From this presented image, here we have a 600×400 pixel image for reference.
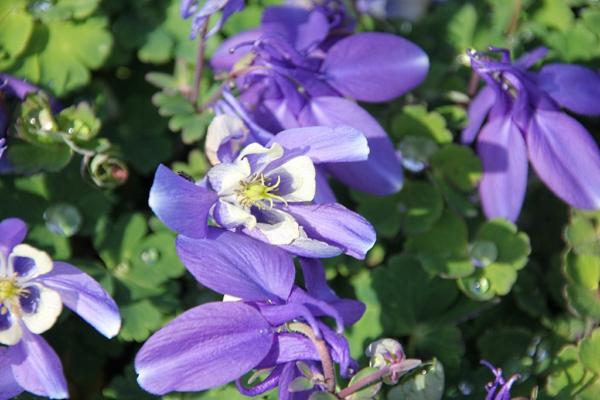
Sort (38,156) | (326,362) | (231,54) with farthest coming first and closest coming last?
(231,54), (38,156), (326,362)

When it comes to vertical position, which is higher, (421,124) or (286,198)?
(286,198)

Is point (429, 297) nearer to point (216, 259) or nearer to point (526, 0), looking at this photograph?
point (216, 259)

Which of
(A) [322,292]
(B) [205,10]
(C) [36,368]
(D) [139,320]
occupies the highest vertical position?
(B) [205,10]

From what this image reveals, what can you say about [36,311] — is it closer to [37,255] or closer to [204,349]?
[37,255]

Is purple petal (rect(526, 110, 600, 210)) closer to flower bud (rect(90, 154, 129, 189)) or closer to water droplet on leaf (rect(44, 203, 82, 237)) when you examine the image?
flower bud (rect(90, 154, 129, 189))

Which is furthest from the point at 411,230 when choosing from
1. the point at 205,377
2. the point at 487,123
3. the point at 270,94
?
the point at 205,377

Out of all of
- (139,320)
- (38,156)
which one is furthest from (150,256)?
(38,156)

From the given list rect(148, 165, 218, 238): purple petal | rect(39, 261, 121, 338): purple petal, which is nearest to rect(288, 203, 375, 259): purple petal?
rect(148, 165, 218, 238): purple petal
